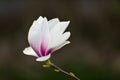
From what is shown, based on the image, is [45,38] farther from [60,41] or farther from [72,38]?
[72,38]

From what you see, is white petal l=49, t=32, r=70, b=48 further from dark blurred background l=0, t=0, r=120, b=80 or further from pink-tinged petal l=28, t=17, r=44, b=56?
dark blurred background l=0, t=0, r=120, b=80

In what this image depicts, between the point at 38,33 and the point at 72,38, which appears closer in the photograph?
the point at 38,33

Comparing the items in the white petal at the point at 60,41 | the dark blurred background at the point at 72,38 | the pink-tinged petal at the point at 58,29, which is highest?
the pink-tinged petal at the point at 58,29

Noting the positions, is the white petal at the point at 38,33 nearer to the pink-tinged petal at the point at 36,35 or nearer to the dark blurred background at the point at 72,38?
the pink-tinged petal at the point at 36,35

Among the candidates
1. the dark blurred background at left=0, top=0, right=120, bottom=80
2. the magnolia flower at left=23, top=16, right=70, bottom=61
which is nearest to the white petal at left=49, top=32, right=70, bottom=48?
the magnolia flower at left=23, top=16, right=70, bottom=61

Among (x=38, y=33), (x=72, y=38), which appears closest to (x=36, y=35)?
(x=38, y=33)

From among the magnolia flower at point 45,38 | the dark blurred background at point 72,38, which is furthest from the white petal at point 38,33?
the dark blurred background at point 72,38
